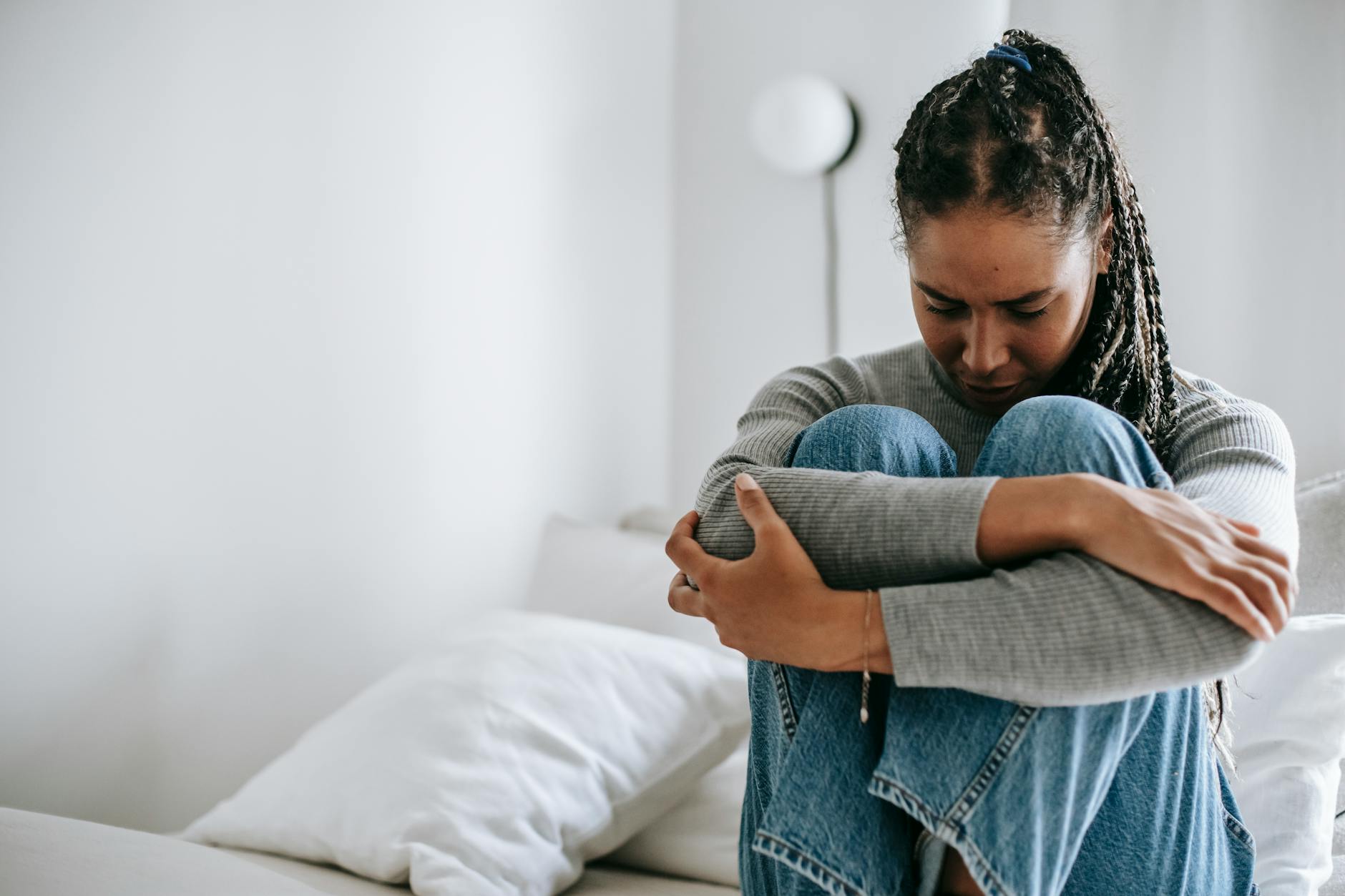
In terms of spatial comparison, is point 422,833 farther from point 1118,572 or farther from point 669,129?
point 669,129

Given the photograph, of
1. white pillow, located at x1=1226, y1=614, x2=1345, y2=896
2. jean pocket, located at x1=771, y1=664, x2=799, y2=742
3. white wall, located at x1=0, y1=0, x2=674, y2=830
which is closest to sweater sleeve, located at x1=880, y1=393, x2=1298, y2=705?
jean pocket, located at x1=771, y1=664, x2=799, y2=742

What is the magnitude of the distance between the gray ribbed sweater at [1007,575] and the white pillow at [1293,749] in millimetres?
249

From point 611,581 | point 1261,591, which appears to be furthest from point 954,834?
point 611,581

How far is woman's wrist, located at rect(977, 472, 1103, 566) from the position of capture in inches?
29.1

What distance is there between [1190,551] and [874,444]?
24 centimetres

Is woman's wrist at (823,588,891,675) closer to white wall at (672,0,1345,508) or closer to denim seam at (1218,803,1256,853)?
denim seam at (1218,803,1256,853)

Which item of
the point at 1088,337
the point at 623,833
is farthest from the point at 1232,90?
the point at 623,833

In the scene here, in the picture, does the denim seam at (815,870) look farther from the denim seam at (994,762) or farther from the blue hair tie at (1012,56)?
the blue hair tie at (1012,56)

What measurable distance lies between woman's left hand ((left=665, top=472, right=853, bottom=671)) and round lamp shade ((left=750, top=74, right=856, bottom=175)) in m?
1.01

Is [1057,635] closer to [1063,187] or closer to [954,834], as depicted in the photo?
[954,834]

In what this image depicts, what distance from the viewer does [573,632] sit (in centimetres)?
132

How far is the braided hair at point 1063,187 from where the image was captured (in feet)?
3.05

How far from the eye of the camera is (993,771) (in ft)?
2.40

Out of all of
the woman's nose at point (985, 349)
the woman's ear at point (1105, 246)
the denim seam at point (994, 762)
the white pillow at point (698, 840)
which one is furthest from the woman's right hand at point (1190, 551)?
the white pillow at point (698, 840)
